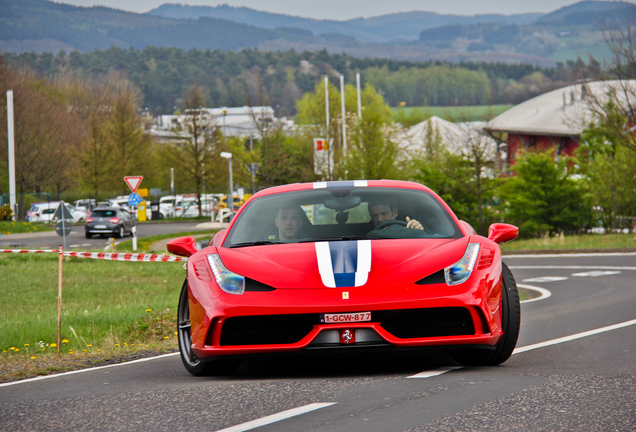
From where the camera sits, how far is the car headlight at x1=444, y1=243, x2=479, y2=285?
602cm

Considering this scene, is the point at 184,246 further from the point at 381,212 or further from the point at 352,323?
the point at 352,323

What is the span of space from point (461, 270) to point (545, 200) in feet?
121

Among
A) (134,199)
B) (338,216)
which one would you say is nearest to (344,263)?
(338,216)

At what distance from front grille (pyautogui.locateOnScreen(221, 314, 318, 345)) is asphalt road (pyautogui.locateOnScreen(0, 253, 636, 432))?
11.3 inches

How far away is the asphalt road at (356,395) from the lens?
4.75 metres

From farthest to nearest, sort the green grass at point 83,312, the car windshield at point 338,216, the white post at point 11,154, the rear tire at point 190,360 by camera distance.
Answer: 1. the white post at point 11,154
2. the green grass at point 83,312
3. the car windshield at point 338,216
4. the rear tire at point 190,360

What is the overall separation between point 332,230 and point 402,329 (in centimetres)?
135

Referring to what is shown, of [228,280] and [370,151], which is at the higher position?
[370,151]

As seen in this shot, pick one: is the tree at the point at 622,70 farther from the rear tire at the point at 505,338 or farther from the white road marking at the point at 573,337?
the rear tire at the point at 505,338

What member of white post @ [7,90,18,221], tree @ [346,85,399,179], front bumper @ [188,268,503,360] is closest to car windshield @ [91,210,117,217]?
white post @ [7,90,18,221]

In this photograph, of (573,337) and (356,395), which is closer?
(356,395)

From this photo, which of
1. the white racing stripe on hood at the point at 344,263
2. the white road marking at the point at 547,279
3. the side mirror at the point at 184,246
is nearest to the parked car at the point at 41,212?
the white road marking at the point at 547,279

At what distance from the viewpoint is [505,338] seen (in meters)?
6.45

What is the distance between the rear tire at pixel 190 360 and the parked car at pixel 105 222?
3960 centimetres
